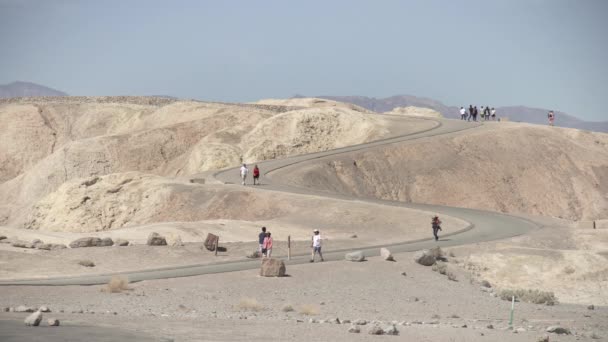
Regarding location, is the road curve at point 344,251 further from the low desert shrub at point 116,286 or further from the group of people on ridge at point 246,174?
the low desert shrub at point 116,286

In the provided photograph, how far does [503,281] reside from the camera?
4116 cm

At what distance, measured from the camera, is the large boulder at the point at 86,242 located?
4094 centimetres

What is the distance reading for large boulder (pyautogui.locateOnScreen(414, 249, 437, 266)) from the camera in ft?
133

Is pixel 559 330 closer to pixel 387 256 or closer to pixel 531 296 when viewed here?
pixel 531 296

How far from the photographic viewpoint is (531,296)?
37.3 meters

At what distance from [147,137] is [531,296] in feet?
258

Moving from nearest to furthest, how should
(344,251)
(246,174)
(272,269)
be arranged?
(272,269) < (344,251) < (246,174)

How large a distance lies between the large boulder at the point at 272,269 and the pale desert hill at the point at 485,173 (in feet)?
122

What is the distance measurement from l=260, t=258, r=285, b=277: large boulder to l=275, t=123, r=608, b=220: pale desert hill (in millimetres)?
37057

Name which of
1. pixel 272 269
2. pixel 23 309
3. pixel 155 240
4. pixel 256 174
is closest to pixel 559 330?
pixel 272 269

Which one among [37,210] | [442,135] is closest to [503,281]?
[37,210]

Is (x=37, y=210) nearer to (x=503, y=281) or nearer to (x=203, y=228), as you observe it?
(x=203, y=228)

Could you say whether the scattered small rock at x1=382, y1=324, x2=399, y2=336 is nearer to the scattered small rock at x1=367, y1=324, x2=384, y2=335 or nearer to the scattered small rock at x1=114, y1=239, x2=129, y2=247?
the scattered small rock at x1=367, y1=324, x2=384, y2=335

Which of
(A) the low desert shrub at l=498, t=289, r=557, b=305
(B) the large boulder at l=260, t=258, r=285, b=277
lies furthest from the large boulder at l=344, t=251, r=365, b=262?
(A) the low desert shrub at l=498, t=289, r=557, b=305
